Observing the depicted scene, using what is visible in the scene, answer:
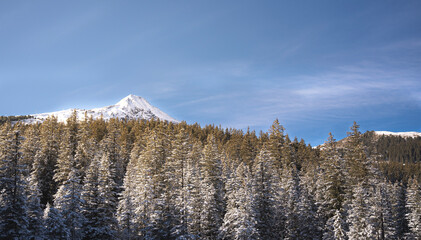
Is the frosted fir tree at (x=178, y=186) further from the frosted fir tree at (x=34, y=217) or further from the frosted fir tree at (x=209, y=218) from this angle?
the frosted fir tree at (x=34, y=217)

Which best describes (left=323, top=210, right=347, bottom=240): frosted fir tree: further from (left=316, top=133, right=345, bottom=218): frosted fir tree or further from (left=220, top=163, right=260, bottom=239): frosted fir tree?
(left=220, top=163, right=260, bottom=239): frosted fir tree

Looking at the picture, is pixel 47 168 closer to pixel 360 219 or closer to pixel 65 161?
pixel 65 161

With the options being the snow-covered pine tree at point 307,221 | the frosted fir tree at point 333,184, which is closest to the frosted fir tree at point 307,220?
the snow-covered pine tree at point 307,221

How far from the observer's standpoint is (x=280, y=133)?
181ft

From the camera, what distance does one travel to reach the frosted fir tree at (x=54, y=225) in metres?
26.7

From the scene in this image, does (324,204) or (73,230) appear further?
(324,204)

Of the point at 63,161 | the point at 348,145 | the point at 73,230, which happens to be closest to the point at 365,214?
the point at 348,145

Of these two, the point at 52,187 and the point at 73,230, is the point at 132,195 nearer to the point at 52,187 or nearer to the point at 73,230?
the point at 73,230

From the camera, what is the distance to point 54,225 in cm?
2675

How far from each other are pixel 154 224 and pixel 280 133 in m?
31.0

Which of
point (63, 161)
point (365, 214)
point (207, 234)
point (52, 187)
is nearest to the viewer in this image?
point (365, 214)


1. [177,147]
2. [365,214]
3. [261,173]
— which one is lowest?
[365,214]

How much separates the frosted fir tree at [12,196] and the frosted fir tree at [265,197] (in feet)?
78.0

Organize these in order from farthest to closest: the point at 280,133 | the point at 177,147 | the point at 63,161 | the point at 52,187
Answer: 1. the point at 280,133
2. the point at 52,187
3. the point at 63,161
4. the point at 177,147
